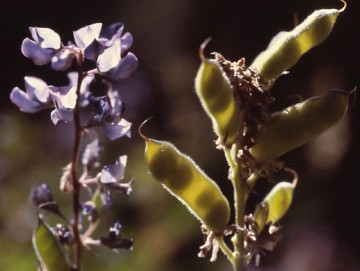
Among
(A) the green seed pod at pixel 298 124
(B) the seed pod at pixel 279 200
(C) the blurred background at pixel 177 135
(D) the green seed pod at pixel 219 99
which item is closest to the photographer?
(D) the green seed pod at pixel 219 99

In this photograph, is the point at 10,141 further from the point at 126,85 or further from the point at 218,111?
the point at 218,111

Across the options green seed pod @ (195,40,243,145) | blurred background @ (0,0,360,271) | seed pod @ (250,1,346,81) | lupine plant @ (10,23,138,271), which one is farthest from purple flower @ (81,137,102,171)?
blurred background @ (0,0,360,271)

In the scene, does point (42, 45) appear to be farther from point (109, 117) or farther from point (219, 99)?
point (219, 99)

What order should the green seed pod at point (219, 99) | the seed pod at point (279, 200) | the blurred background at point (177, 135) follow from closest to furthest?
the green seed pod at point (219, 99) < the seed pod at point (279, 200) < the blurred background at point (177, 135)

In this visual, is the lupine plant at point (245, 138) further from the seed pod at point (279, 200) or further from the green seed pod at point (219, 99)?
the seed pod at point (279, 200)

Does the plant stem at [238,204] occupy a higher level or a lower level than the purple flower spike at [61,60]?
lower

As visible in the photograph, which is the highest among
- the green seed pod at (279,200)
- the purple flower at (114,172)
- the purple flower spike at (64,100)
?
the purple flower spike at (64,100)

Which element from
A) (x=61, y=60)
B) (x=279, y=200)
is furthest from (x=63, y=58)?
(x=279, y=200)

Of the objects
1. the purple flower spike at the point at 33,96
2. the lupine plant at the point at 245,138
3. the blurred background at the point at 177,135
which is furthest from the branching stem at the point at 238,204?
the blurred background at the point at 177,135
